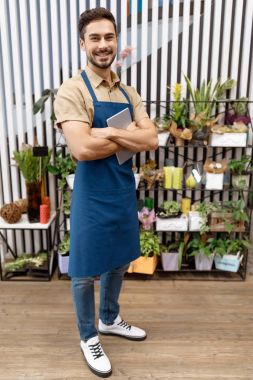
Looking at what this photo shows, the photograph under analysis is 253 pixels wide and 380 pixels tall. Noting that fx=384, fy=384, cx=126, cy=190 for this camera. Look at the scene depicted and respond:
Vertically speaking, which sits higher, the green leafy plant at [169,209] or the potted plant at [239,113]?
the potted plant at [239,113]

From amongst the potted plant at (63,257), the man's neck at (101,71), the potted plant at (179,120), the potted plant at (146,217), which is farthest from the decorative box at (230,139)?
the potted plant at (63,257)

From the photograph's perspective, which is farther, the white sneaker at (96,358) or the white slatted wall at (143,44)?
the white slatted wall at (143,44)

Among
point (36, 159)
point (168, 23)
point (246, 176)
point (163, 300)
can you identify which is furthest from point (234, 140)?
point (36, 159)

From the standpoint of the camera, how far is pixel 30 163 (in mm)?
2938

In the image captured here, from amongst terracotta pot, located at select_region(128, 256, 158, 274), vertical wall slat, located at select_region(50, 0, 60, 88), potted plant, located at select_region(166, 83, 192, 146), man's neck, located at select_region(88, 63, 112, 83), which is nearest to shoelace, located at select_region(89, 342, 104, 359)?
terracotta pot, located at select_region(128, 256, 158, 274)

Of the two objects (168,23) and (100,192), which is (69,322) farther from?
(168,23)

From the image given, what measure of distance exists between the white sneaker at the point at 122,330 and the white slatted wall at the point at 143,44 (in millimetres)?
1633

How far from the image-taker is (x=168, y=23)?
2.96 m

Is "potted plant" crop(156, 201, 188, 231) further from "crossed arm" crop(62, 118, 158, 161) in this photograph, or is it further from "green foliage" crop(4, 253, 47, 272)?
"crossed arm" crop(62, 118, 158, 161)

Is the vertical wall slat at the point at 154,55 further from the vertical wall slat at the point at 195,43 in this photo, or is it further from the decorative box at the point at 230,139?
the decorative box at the point at 230,139

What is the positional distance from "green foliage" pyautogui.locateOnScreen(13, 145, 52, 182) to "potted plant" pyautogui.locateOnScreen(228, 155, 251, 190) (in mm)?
1424

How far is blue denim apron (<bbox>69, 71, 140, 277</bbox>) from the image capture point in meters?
1.91

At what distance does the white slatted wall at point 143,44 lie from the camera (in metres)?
2.92

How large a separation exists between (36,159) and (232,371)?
6.46ft
